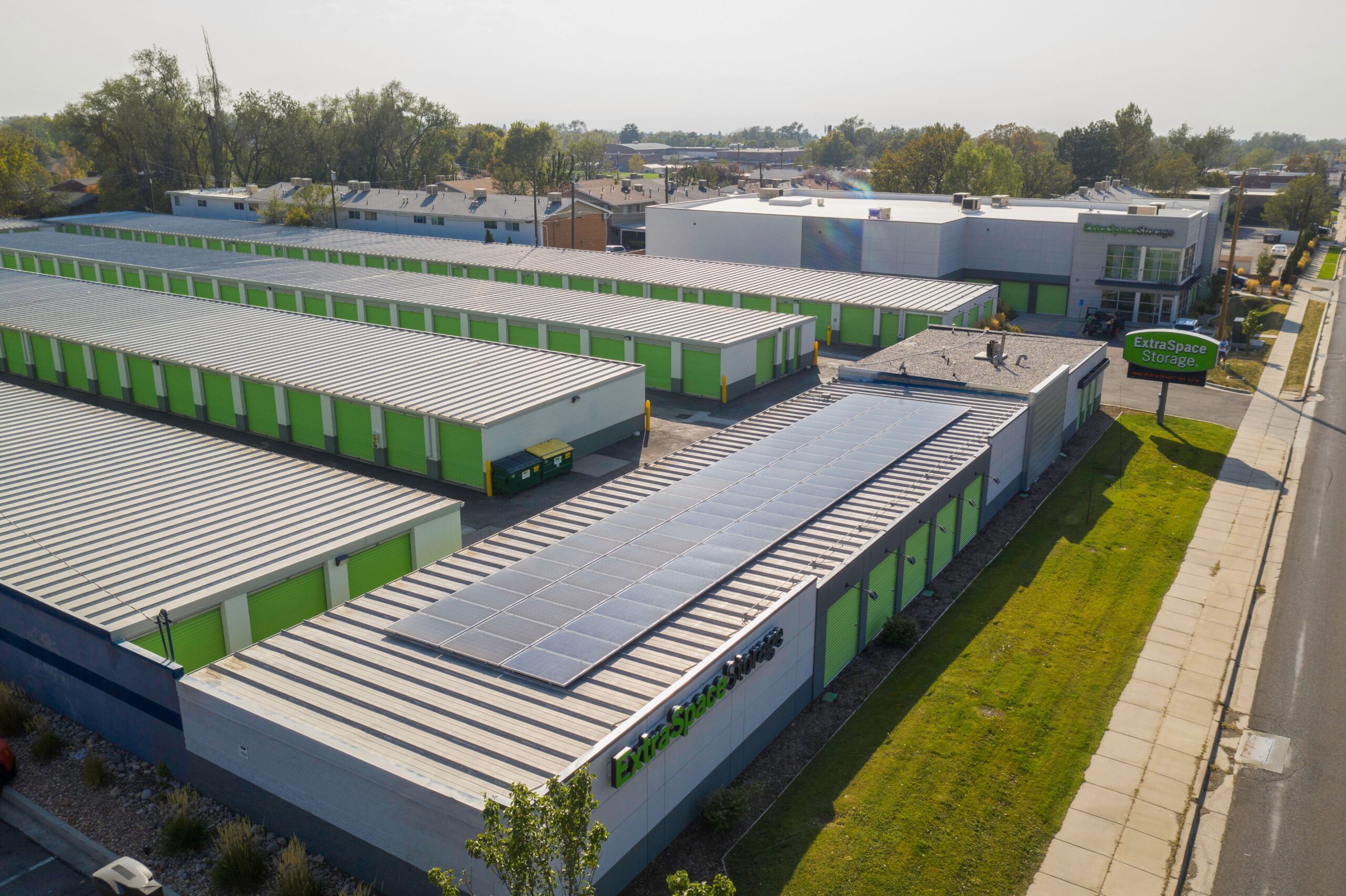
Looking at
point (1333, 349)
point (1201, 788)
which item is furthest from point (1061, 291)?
point (1201, 788)

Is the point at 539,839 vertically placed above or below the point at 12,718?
above

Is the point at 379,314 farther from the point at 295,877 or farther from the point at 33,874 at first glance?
the point at 295,877

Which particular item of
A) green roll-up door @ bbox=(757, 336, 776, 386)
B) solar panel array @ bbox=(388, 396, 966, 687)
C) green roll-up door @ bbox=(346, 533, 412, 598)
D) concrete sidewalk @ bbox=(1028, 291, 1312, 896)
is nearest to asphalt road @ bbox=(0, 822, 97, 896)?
solar panel array @ bbox=(388, 396, 966, 687)

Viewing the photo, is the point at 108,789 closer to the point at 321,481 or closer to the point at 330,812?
the point at 330,812

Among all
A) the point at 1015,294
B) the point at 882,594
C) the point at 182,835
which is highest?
the point at 1015,294

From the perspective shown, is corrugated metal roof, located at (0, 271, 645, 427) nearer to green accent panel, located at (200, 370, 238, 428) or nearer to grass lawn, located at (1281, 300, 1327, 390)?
green accent panel, located at (200, 370, 238, 428)

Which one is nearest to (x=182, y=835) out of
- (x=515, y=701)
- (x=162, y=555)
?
(x=515, y=701)
